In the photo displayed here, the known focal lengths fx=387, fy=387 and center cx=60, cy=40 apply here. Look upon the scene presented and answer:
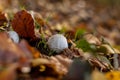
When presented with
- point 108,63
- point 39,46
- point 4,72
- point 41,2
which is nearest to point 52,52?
point 39,46

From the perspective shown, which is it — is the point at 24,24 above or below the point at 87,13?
above

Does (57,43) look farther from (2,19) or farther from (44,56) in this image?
(2,19)

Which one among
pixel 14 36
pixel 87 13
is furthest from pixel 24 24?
pixel 87 13

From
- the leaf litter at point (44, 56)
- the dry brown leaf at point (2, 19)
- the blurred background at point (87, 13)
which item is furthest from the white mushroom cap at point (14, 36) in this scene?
the blurred background at point (87, 13)

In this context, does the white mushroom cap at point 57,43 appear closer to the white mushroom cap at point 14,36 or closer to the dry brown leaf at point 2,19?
the white mushroom cap at point 14,36

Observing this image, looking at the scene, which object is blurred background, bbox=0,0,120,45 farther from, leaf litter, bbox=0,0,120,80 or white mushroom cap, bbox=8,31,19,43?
white mushroom cap, bbox=8,31,19,43

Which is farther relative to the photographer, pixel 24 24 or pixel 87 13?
pixel 87 13
